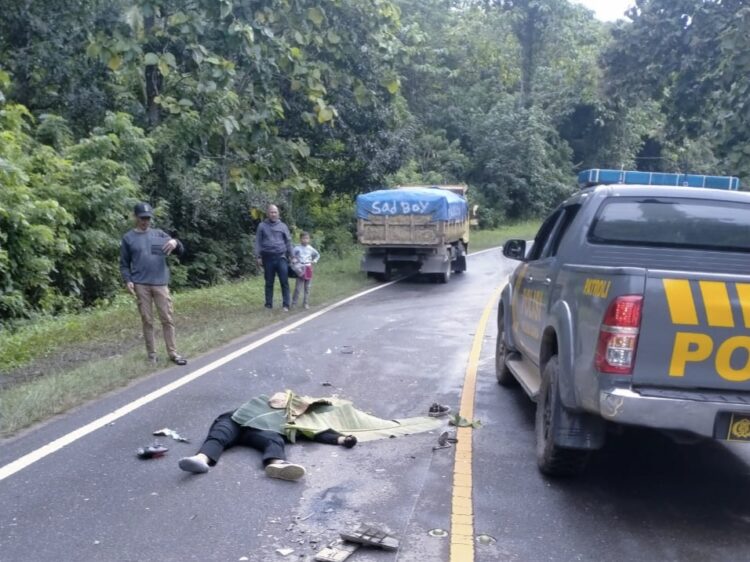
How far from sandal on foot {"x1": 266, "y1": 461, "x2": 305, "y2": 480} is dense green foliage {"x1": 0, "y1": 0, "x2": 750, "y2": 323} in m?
5.03

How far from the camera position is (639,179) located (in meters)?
10.0

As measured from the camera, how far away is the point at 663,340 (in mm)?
4996

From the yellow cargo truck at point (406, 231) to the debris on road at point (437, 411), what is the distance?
12.9 m

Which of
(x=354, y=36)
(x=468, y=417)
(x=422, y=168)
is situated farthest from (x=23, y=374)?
(x=422, y=168)

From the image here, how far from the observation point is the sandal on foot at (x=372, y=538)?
189 inches

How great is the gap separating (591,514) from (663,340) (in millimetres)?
1252

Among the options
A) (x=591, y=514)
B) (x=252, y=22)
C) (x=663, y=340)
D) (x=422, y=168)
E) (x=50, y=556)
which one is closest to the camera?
(x=50, y=556)

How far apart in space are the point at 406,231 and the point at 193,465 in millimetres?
15301

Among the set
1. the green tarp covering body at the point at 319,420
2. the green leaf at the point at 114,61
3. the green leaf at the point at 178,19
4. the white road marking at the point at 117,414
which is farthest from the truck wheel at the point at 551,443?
the green leaf at the point at 114,61

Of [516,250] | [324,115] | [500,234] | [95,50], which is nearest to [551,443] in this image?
[516,250]

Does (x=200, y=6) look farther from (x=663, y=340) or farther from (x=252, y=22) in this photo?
(x=663, y=340)

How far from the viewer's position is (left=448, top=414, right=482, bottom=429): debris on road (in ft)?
24.5

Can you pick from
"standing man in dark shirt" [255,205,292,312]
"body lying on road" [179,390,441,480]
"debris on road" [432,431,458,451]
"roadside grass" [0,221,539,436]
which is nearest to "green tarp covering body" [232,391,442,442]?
"body lying on road" [179,390,441,480]

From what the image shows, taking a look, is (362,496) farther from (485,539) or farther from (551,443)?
(551,443)
